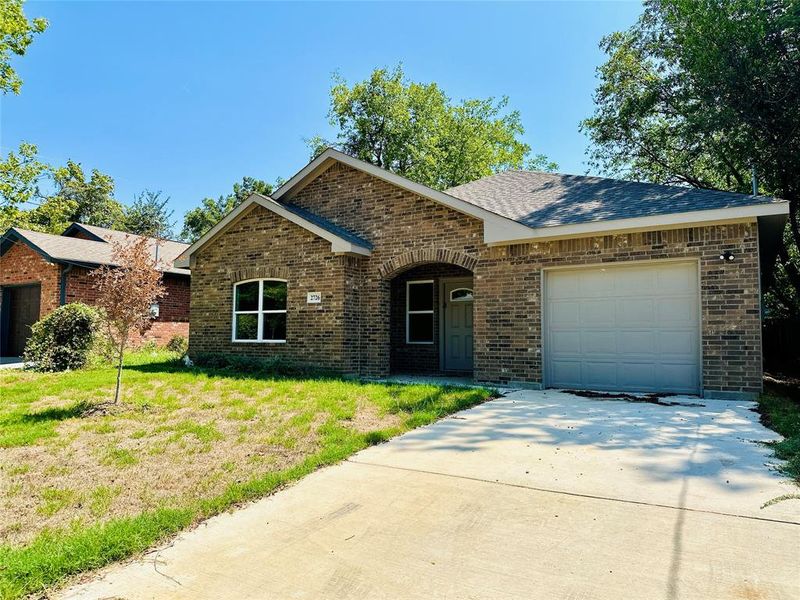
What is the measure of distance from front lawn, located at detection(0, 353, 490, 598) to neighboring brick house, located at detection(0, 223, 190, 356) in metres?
7.14

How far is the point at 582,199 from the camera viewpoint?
10664 millimetres

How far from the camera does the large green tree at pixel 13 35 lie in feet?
55.9

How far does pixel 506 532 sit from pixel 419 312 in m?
10.8

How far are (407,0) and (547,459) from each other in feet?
44.8

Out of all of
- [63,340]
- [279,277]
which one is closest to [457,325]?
[279,277]

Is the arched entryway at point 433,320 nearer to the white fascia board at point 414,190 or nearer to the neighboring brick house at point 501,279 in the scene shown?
the neighboring brick house at point 501,279

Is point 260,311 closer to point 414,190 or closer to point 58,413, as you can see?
point 414,190

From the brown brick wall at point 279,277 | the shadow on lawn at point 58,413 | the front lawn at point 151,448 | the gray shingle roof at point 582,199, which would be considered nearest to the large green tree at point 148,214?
the brown brick wall at point 279,277

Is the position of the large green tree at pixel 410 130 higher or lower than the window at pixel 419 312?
higher

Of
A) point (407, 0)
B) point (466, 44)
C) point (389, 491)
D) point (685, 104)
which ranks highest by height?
point (466, 44)

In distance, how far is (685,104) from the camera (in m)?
15.8

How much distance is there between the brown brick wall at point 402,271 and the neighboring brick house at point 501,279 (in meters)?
0.03

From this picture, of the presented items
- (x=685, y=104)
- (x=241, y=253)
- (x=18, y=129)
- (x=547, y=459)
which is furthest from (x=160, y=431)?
(x=18, y=129)

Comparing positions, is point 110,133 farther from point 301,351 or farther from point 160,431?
point 160,431
